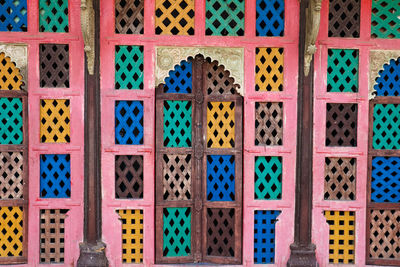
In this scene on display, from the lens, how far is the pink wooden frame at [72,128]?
5.05 metres

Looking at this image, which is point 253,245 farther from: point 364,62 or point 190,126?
point 364,62

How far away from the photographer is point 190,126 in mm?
5199

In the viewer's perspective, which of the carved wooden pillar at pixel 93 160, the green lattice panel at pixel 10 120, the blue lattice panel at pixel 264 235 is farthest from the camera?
the blue lattice panel at pixel 264 235

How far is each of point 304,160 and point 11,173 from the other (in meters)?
3.74

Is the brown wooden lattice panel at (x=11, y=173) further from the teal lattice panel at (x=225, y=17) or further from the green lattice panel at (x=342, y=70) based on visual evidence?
the green lattice panel at (x=342, y=70)

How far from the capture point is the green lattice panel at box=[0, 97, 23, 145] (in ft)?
16.8

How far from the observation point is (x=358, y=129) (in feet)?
16.9

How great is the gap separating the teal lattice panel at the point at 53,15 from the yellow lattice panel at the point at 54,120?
0.92m

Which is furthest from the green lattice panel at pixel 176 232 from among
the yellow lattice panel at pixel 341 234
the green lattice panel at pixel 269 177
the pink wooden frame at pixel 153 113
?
the yellow lattice panel at pixel 341 234

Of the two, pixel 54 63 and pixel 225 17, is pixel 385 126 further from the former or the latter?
pixel 54 63

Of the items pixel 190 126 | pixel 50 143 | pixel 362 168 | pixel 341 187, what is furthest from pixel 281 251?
pixel 50 143

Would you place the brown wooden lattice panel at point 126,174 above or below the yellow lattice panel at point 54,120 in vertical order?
below

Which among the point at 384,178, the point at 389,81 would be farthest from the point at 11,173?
the point at 389,81

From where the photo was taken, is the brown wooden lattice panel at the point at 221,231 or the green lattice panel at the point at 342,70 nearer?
the green lattice panel at the point at 342,70
